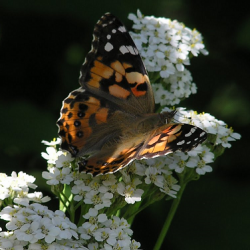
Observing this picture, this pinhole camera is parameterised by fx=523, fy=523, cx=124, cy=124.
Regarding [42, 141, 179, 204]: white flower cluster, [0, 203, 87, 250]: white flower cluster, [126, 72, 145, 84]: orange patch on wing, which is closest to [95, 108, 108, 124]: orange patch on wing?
[126, 72, 145, 84]: orange patch on wing

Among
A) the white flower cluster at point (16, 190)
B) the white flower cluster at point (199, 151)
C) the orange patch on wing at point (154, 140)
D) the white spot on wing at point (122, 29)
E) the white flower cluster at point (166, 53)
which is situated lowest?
the white flower cluster at point (16, 190)

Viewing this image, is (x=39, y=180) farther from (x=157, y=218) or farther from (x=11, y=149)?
(x=157, y=218)

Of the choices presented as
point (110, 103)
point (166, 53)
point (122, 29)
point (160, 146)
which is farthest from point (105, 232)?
point (166, 53)

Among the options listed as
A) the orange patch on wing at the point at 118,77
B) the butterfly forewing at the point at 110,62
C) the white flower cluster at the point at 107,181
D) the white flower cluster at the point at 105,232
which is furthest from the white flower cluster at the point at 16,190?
the orange patch on wing at the point at 118,77

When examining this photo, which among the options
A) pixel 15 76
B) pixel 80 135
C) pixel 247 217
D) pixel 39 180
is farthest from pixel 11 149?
pixel 247 217

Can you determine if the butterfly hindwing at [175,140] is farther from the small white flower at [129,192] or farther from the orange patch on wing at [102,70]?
the orange patch on wing at [102,70]

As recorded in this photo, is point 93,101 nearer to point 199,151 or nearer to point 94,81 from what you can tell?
point 94,81
